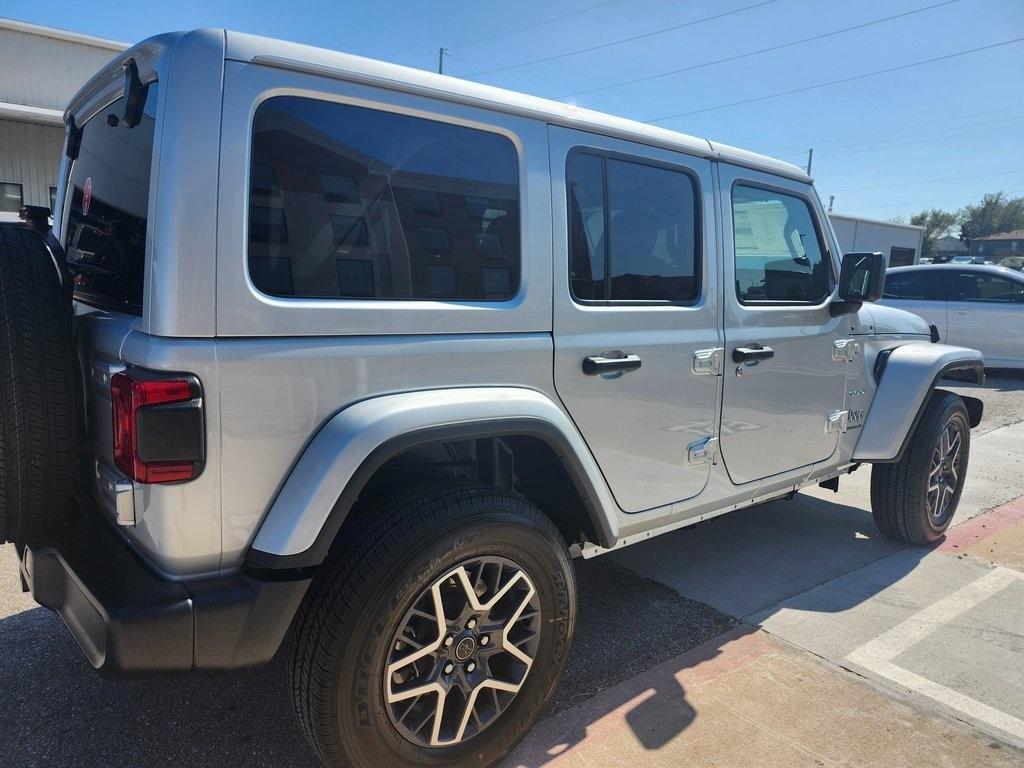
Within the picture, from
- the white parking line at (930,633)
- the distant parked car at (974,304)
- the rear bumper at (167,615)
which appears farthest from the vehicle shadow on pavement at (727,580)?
the distant parked car at (974,304)

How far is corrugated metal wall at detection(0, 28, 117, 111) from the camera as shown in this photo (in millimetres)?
11867

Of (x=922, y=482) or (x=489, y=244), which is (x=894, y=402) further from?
(x=489, y=244)

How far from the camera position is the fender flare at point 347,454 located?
1.84 m

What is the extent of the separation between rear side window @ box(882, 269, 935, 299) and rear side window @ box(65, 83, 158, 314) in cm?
1102

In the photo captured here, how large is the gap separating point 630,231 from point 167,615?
196cm

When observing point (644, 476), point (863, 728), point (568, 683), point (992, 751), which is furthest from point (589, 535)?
point (992, 751)

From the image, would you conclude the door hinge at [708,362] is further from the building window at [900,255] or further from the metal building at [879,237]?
the building window at [900,255]

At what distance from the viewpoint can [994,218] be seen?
8606cm

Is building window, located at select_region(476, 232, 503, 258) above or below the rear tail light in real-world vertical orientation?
above

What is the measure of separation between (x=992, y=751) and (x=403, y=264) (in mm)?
2538

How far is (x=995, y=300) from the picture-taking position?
34.1ft

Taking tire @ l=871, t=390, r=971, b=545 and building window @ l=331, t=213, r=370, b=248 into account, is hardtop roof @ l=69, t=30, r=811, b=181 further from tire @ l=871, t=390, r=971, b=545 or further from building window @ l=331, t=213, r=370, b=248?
tire @ l=871, t=390, r=971, b=545

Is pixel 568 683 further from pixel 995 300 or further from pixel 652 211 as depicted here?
pixel 995 300

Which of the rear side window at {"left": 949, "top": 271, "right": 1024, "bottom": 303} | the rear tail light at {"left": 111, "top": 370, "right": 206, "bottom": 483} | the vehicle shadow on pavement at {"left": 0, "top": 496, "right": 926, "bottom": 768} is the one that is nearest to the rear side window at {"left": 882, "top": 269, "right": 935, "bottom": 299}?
the rear side window at {"left": 949, "top": 271, "right": 1024, "bottom": 303}
